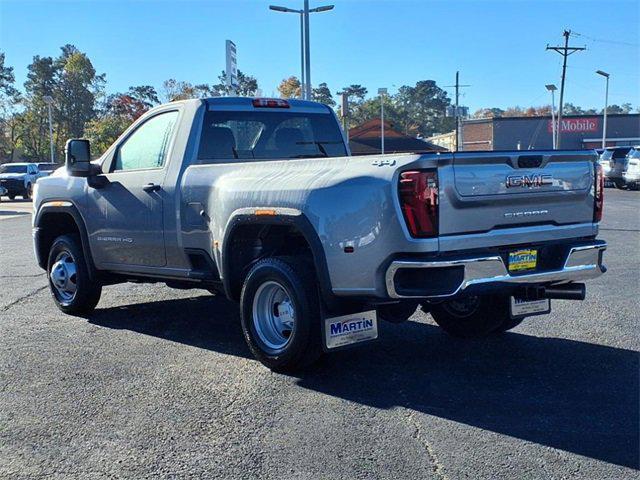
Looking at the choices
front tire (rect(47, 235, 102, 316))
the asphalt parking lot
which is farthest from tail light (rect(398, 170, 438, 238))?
front tire (rect(47, 235, 102, 316))

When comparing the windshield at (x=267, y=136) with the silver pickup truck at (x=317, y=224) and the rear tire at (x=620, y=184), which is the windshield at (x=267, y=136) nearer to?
the silver pickup truck at (x=317, y=224)

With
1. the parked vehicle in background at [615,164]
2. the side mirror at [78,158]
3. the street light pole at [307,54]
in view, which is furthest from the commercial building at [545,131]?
the side mirror at [78,158]

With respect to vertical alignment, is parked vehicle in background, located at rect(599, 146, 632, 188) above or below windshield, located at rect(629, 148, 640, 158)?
below

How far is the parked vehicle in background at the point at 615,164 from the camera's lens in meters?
31.8

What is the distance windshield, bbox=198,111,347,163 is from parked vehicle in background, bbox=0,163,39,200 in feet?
98.1

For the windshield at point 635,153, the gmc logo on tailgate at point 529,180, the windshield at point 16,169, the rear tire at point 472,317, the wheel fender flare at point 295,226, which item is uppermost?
the gmc logo on tailgate at point 529,180

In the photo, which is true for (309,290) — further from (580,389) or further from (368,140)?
(368,140)

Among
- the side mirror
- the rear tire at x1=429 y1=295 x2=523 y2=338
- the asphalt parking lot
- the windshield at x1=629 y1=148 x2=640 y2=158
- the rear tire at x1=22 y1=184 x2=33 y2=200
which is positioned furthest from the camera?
the rear tire at x1=22 y1=184 x2=33 y2=200

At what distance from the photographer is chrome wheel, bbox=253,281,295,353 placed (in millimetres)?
5410

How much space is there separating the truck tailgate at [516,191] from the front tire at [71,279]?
4.29 m

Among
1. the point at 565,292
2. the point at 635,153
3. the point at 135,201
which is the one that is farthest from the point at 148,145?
the point at 635,153

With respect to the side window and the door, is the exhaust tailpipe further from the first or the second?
the side window

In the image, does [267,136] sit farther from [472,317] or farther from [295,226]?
[472,317]

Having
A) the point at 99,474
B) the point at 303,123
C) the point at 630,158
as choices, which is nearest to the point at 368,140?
the point at 630,158
